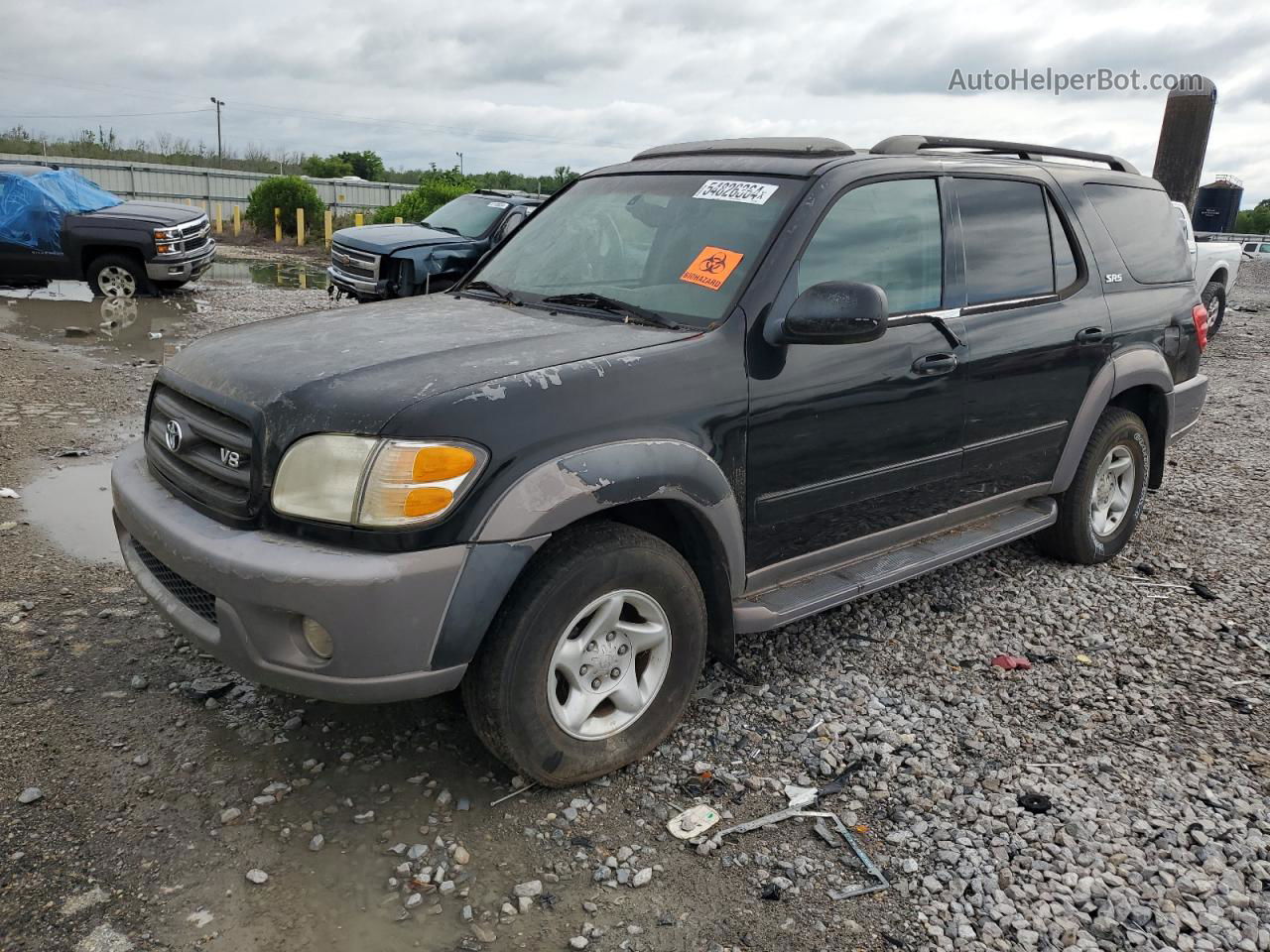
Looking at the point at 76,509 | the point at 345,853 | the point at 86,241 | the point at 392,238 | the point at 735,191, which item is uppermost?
the point at 735,191

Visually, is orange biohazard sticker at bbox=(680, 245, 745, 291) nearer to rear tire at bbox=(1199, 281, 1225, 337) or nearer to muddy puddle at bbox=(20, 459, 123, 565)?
muddy puddle at bbox=(20, 459, 123, 565)

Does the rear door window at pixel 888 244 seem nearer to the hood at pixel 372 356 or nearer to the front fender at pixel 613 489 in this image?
the hood at pixel 372 356

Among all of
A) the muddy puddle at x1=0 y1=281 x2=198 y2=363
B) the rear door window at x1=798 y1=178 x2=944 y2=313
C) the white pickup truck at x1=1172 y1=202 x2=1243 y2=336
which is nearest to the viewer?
the rear door window at x1=798 y1=178 x2=944 y2=313

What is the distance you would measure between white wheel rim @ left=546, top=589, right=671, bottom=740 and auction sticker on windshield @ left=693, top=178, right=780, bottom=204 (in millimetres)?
1508

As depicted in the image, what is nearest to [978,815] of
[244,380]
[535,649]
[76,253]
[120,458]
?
[535,649]

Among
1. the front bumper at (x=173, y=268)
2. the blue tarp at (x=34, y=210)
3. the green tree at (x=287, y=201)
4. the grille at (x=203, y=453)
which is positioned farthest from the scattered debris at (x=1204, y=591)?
the green tree at (x=287, y=201)

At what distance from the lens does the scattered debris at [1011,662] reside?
3.92 meters

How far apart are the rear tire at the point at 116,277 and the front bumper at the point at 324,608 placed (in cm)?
1173

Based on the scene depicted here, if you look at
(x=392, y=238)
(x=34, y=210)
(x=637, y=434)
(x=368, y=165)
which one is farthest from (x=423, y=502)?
(x=368, y=165)

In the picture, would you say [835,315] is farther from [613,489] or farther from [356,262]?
[356,262]

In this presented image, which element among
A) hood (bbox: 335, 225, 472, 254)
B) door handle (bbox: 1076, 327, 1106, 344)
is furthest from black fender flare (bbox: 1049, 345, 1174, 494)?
hood (bbox: 335, 225, 472, 254)

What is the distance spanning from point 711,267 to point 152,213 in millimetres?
12068

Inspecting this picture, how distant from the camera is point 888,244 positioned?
3.68m

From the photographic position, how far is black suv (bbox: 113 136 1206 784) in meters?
2.58
